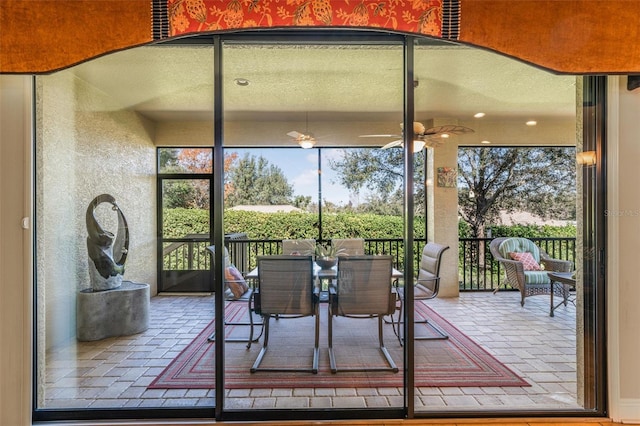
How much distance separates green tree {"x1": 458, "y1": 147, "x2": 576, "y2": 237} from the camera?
7.88ft

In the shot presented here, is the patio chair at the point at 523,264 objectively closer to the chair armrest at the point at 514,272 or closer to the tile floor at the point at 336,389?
the chair armrest at the point at 514,272

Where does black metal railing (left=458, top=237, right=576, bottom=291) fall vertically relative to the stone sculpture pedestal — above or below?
above

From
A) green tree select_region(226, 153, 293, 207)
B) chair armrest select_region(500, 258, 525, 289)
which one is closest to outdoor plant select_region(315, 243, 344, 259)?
green tree select_region(226, 153, 293, 207)

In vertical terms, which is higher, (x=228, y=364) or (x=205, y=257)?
(x=205, y=257)

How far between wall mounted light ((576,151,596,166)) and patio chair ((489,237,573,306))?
3.18 ft

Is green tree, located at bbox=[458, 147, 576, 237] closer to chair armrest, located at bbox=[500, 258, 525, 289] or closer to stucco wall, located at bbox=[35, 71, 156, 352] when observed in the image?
chair armrest, located at bbox=[500, 258, 525, 289]

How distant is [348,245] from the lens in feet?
10.4

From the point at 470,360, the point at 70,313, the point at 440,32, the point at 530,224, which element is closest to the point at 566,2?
the point at 440,32

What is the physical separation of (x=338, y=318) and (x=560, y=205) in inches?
84.4

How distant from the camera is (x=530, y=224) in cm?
276

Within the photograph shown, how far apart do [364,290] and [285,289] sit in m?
0.70

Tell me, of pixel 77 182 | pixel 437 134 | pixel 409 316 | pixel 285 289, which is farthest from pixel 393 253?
pixel 77 182

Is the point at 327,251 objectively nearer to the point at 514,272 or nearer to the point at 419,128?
the point at 419,128

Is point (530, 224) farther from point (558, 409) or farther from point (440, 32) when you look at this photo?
point (440, 32)
